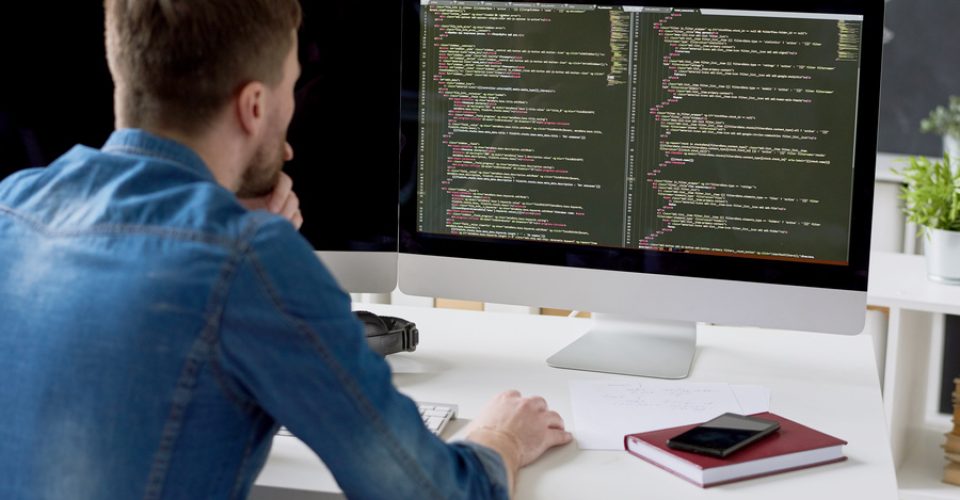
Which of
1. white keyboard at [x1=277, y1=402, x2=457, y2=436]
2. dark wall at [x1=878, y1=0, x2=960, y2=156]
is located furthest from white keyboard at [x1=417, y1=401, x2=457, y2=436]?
dark wall at [x1=878, y1=0, x2=960, y2=156]

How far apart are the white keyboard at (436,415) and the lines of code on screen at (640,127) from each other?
351 mm

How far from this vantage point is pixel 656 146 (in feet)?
5.48

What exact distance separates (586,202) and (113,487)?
2.97ft

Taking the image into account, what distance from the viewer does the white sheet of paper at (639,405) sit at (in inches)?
57.5

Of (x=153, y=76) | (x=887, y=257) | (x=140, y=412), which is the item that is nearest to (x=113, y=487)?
(x=140, y=412)

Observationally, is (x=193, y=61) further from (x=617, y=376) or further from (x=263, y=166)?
(x=617, y=376)

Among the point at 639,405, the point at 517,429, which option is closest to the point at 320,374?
the point at 517,429

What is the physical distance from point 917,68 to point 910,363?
125 cm

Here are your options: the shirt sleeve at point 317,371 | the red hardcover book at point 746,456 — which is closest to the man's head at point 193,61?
the shirt sleeve at point 317,371

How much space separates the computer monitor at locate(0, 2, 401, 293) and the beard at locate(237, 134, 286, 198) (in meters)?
0.49

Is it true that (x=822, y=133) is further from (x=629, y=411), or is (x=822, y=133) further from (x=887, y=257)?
(x=887, y=257)

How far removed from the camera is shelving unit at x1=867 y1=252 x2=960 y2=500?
7.96ft

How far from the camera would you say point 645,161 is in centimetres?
168

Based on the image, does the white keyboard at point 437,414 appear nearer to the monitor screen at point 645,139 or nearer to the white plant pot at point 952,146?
the monitor screen at point 645,139
